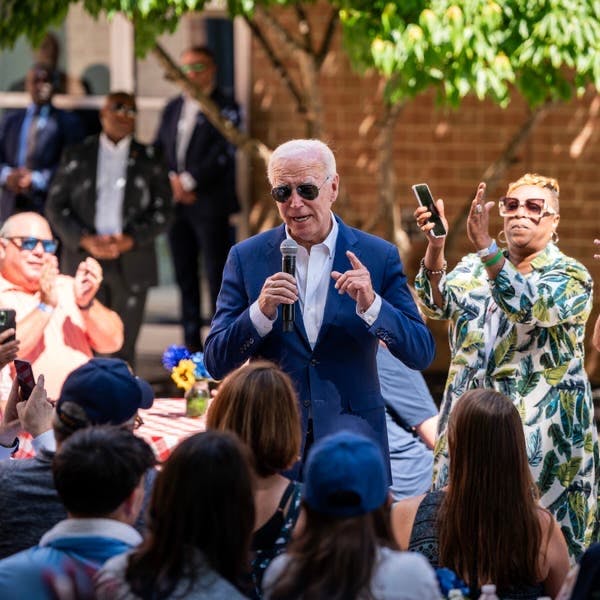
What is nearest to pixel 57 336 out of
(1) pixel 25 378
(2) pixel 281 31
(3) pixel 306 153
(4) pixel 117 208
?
(1) pixel 25 378

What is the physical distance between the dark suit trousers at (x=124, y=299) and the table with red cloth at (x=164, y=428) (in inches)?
115

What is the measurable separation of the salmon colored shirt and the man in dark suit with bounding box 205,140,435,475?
5.23 ft

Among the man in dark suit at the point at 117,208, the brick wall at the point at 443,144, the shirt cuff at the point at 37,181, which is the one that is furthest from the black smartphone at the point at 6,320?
the brick wall at the point at 443,144

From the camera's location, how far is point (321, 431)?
4.76 metres

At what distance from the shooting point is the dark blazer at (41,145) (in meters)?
10.3

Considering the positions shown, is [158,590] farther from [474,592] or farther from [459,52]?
[459,52]

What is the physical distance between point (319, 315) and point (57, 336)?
6.52ft

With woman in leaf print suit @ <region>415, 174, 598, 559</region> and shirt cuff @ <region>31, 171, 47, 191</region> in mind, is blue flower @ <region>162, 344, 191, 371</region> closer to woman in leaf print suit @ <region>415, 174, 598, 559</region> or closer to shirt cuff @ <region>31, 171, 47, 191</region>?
woman in leaf print suit @ <region>415, 174, 598, 559</region>

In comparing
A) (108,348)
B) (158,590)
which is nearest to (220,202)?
(108,348)

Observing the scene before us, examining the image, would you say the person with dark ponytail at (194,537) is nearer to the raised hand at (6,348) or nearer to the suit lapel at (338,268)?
the suit lapel at (338,268)

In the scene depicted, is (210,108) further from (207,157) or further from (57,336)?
(57,336)

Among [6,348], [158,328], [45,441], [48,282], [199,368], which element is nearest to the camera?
[45,441]

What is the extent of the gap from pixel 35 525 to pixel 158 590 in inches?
30.8

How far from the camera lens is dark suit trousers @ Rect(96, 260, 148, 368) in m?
Result: 9.73
